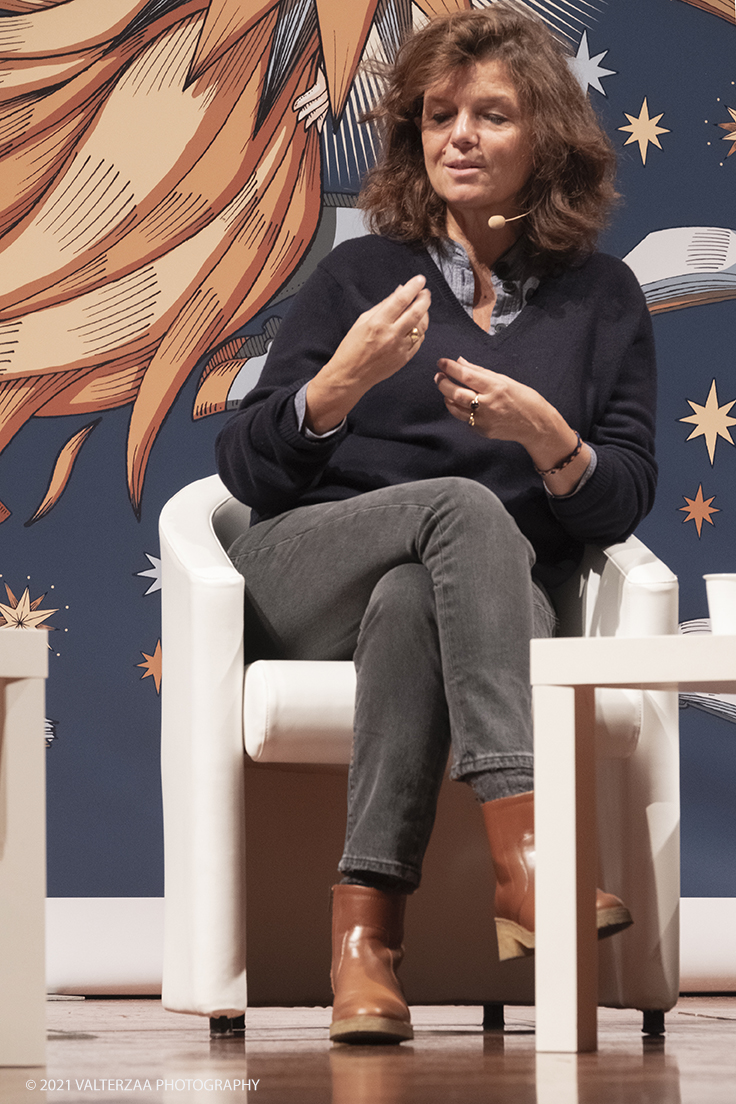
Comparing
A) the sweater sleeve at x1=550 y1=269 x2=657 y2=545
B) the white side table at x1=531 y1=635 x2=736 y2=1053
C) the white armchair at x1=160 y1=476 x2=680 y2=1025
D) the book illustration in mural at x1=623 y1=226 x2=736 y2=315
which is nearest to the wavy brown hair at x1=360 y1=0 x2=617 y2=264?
the sweater sleeve at x1=550 y1=269 x2=657 y2=545

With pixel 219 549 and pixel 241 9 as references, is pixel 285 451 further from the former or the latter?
pixel 241 9

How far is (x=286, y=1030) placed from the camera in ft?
5.15

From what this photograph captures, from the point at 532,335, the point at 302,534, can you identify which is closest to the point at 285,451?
the point at 302,534

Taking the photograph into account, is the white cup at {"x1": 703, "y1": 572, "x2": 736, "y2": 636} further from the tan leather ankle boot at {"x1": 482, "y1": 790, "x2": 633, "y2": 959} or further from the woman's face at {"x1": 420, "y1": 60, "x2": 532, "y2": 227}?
the woman's face at {"x1": 420, "y1": 60, "x2": 532, "y2": 227}

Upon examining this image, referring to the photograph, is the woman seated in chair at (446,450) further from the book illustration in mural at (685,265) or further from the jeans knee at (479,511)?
the book illustration in mural at (685,265)

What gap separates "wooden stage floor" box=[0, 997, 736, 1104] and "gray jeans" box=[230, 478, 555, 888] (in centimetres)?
20

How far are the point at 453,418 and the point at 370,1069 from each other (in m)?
0.84

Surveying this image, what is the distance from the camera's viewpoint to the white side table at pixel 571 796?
109 cm

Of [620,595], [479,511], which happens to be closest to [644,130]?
[620,595]

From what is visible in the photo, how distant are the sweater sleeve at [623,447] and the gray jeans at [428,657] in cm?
29

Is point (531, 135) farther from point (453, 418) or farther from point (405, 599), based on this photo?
point (405, 599)

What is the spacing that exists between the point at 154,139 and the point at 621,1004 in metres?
1.76

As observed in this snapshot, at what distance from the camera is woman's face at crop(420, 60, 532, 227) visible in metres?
1.75

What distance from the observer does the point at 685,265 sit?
256 centimetres
